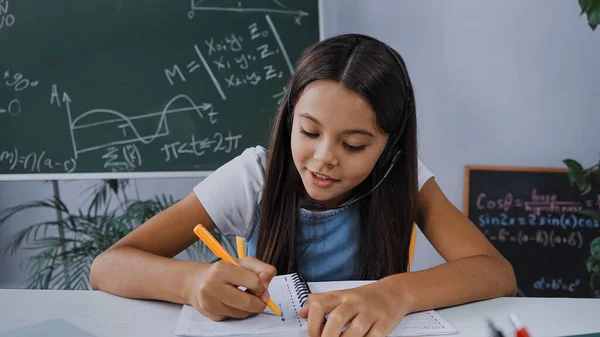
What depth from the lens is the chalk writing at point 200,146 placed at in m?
1.82

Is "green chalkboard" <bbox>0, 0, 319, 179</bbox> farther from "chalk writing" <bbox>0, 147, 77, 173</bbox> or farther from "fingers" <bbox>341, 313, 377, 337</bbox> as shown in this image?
"fingers" <bbox>341, 313, 377, 337</bbox>

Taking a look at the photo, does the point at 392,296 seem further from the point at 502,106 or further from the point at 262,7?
the point at 502,106

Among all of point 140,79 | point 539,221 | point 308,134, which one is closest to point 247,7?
point 140,79

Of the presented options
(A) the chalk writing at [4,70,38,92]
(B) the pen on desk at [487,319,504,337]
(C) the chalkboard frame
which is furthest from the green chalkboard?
(B) the pen on desk at [487,319,504,337]

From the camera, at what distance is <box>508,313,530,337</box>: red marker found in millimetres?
608

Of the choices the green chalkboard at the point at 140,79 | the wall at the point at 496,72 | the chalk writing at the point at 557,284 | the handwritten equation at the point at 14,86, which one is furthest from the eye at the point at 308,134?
the chalk writing at the point at 557,284

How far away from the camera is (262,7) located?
71.4 inches

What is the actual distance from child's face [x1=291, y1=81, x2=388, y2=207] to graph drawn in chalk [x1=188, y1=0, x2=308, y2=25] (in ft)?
3.32

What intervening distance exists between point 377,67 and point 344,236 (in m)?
0.36

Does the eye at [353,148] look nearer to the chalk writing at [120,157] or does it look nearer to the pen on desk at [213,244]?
the pen on desk at [213,244]

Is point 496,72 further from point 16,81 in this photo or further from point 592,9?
point 16,81

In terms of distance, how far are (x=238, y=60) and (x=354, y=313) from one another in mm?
1321

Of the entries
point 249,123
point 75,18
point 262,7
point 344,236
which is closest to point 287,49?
point 262,7

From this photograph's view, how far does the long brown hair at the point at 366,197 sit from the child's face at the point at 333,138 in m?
0.06
